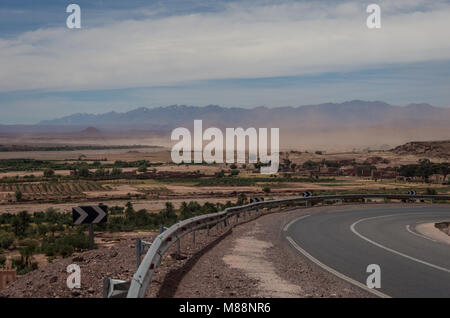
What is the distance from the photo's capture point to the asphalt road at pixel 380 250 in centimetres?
1098

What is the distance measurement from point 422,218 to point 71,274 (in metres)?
21.9

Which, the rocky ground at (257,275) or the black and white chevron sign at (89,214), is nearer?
the rocky ground at (257,275)

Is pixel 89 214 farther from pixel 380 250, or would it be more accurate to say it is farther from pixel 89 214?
pixel 380 250

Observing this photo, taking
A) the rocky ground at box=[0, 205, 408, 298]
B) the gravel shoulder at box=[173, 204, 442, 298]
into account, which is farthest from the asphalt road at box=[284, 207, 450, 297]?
the rocky ground at box=[0, 205, 408, 298]

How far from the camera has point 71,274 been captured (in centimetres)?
1070

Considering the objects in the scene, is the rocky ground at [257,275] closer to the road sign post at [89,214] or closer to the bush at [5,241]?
the road sign post at [89,214]

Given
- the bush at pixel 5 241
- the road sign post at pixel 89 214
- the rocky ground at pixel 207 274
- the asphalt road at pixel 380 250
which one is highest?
the road sign post at pixel 89 214

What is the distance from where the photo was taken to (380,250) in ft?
52.7

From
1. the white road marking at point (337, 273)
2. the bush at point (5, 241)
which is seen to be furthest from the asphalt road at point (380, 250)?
the bush at point (5, 241)

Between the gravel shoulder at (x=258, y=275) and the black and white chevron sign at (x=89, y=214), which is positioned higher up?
the black and white chevron sign at (x=89, y=214)

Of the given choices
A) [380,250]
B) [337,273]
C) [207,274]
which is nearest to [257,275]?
[207,274]

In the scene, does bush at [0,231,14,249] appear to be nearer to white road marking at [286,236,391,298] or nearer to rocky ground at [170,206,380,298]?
rocky ground at [170,206,380,298]

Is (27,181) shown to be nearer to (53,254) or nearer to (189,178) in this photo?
(189,178)
